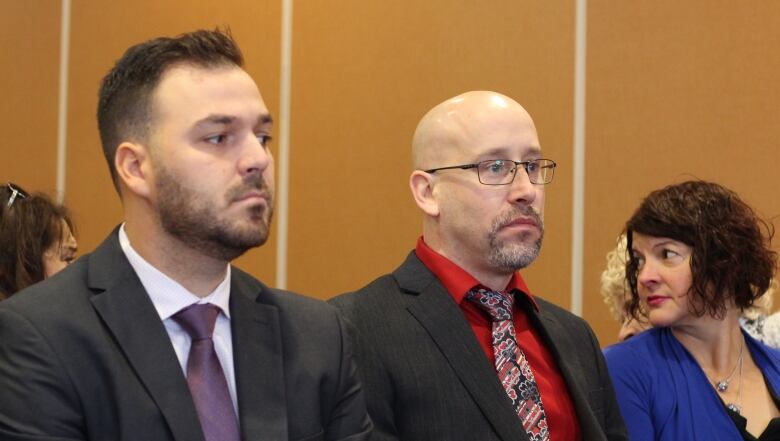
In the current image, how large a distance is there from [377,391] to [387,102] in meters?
2.27

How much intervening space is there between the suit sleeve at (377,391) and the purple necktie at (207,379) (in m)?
0.43

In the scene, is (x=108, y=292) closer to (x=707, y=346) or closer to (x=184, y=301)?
(x=184, y=301)

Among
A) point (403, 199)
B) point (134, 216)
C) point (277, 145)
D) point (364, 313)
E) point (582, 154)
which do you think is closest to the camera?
point (134, 216)

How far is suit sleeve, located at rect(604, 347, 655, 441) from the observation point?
2623 mm

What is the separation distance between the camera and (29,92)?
509cm

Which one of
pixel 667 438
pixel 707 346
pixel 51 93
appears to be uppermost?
pixel 51 93

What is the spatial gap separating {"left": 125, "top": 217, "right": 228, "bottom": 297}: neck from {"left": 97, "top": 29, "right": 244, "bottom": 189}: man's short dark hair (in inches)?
5.7

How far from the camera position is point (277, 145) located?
15.0 feet

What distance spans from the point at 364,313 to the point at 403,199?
6.38ft

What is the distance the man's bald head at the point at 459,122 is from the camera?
8.04ft

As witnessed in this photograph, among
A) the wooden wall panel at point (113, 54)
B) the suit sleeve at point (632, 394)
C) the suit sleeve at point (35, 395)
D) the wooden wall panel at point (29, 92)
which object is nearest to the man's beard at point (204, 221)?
the suit sleeve at point (35, 395)

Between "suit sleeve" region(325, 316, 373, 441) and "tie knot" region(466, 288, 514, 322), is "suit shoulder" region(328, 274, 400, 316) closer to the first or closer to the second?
"tie knot" region(466, 288, 514, 322)

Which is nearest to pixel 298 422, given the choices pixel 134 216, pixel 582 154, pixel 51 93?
pixel 134 216

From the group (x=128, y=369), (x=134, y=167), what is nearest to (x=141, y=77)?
(x=134, y=167)
